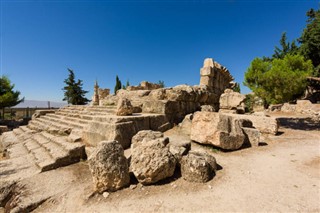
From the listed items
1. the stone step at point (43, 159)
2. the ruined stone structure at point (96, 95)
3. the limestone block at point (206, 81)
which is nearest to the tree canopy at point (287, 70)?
the limestone block at point (206, 81)

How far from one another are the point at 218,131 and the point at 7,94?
69.9ft

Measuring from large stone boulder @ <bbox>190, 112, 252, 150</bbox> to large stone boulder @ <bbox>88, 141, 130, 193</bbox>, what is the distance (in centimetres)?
238

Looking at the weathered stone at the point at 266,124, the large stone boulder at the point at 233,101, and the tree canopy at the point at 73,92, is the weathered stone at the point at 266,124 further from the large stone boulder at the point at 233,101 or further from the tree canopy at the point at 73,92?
the tree canopy at the point at 73,92

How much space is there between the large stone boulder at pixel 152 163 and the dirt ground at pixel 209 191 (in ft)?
0.52

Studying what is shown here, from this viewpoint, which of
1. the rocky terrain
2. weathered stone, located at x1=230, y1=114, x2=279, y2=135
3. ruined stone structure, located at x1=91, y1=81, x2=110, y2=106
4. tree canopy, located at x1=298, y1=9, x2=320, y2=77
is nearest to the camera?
the rocky terrain

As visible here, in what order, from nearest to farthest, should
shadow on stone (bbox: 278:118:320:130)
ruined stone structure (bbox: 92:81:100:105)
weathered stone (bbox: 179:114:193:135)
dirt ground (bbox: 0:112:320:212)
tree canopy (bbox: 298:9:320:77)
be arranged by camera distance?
dirt ground (bbox: 0:112:320:212)
weathered stone (bbox: 179:114:193:135)
shadow on stone (bbox: 278:118:320:130)
ruined stone structure (bbox: 92:81:100:105)
tree canopy (bbox: 298:9:320:77)

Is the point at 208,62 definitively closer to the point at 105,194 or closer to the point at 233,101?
the point at 233,101

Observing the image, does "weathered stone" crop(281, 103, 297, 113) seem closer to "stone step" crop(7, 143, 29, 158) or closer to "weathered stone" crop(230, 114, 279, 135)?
"weathered stone" crop(230, 114, 279, 135)

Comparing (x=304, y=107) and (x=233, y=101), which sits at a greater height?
(x=233, y=101)

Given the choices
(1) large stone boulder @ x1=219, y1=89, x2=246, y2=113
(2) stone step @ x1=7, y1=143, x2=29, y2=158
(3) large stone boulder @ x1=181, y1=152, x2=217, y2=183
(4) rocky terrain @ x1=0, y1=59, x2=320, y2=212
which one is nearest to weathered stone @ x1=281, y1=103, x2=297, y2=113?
(1) large stone boulder @ x1=219, y1=89, x2=246, y2=113

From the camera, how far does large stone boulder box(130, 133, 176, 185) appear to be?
8.16 feet

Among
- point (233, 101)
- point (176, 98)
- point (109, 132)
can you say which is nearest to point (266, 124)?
point (233, 101)

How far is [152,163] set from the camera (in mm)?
2500

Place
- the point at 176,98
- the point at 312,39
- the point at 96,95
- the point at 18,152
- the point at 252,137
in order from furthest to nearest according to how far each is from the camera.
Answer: the point at 312,39
the point at 96,95
the point at 176,98
the point at 18,152
the point at 252,137
